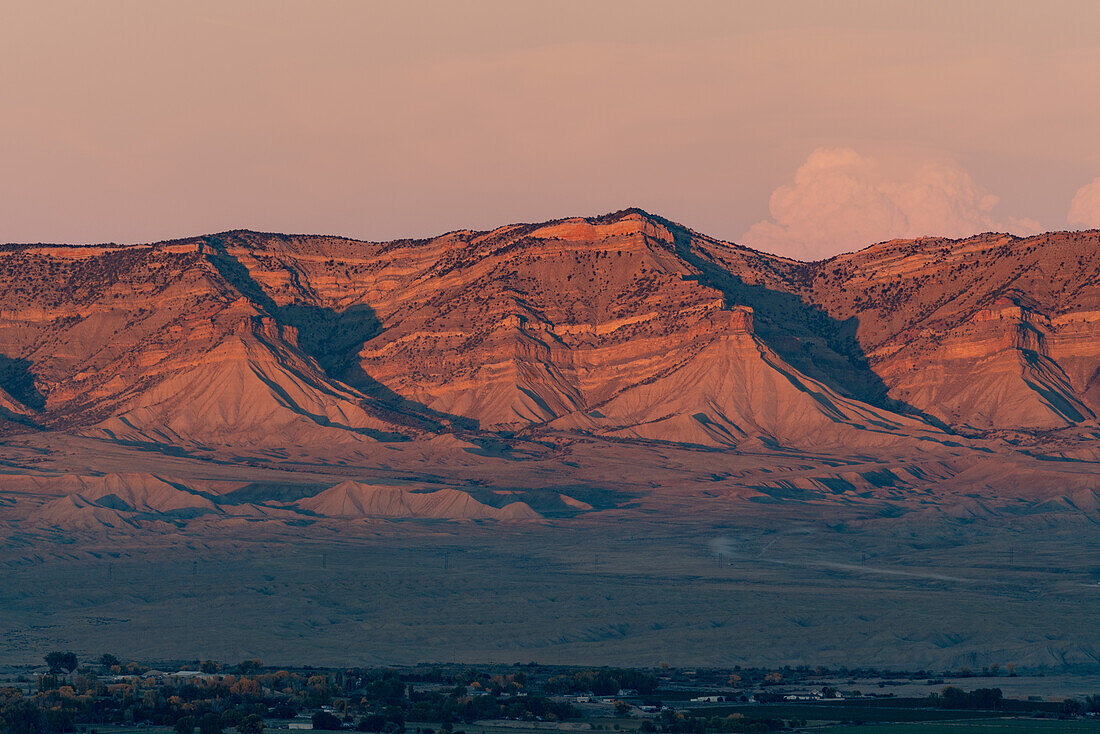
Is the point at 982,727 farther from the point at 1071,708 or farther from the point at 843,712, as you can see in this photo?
the point at 843,712

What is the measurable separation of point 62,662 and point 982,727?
61.6 m

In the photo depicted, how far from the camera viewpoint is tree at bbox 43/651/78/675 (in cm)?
14025

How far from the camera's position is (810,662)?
493 ft

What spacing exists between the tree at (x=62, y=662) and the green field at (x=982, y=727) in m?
53.5

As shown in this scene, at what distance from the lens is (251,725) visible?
10731cm

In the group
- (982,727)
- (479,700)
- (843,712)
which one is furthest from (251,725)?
(982,727)

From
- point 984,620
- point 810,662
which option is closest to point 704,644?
point 810,662

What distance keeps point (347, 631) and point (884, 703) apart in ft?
196

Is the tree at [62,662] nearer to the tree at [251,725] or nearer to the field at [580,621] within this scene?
the field at [580,621]

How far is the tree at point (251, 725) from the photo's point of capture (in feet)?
351

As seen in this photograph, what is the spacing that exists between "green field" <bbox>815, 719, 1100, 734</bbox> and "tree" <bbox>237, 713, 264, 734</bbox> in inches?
1112

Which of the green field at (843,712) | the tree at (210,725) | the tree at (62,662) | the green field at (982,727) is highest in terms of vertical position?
the tree at (62,662)

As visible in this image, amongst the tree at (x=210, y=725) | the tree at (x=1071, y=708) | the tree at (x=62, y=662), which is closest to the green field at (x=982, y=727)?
the tree at (x=1071, y=708)

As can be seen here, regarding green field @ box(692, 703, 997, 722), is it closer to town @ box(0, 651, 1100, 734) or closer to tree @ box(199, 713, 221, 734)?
town @ box(0, 651, 1100, 734)
